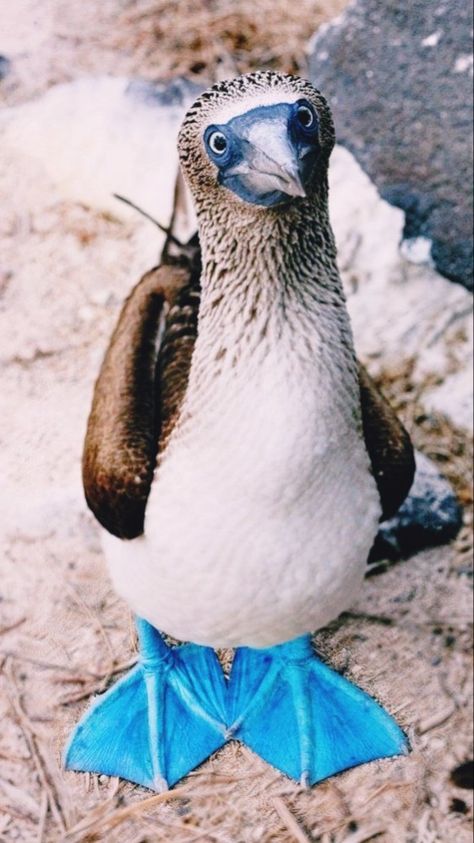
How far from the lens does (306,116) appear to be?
1.18m

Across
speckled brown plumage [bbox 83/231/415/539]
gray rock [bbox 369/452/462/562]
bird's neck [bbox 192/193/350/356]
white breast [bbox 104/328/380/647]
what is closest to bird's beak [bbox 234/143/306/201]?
bird's neck [bbox 192/193/350/356]

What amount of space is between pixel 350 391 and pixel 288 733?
56 cm

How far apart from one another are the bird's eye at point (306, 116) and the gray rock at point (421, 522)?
1110mm

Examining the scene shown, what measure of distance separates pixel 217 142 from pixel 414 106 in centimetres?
140

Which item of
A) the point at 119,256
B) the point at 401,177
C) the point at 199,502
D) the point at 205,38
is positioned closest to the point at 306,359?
the point at 199,502

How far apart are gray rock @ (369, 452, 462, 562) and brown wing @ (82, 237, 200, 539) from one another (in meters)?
0.63

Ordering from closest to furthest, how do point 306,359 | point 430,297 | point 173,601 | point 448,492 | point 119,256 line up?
point 306,359 < point 173,601 < point 448,492 < point 119,256 < point 430,297

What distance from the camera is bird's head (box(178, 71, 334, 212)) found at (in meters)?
1.13

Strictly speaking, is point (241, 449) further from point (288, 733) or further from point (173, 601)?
point (288, 733)

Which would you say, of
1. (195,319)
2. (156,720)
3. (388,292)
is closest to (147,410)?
(195,319)

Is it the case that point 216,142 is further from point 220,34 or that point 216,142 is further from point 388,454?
point 220,34

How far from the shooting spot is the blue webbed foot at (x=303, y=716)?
145 centimetres

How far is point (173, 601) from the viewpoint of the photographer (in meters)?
1.57

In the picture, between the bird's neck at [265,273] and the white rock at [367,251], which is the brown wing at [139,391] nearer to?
the bird's neck at [265,273]
